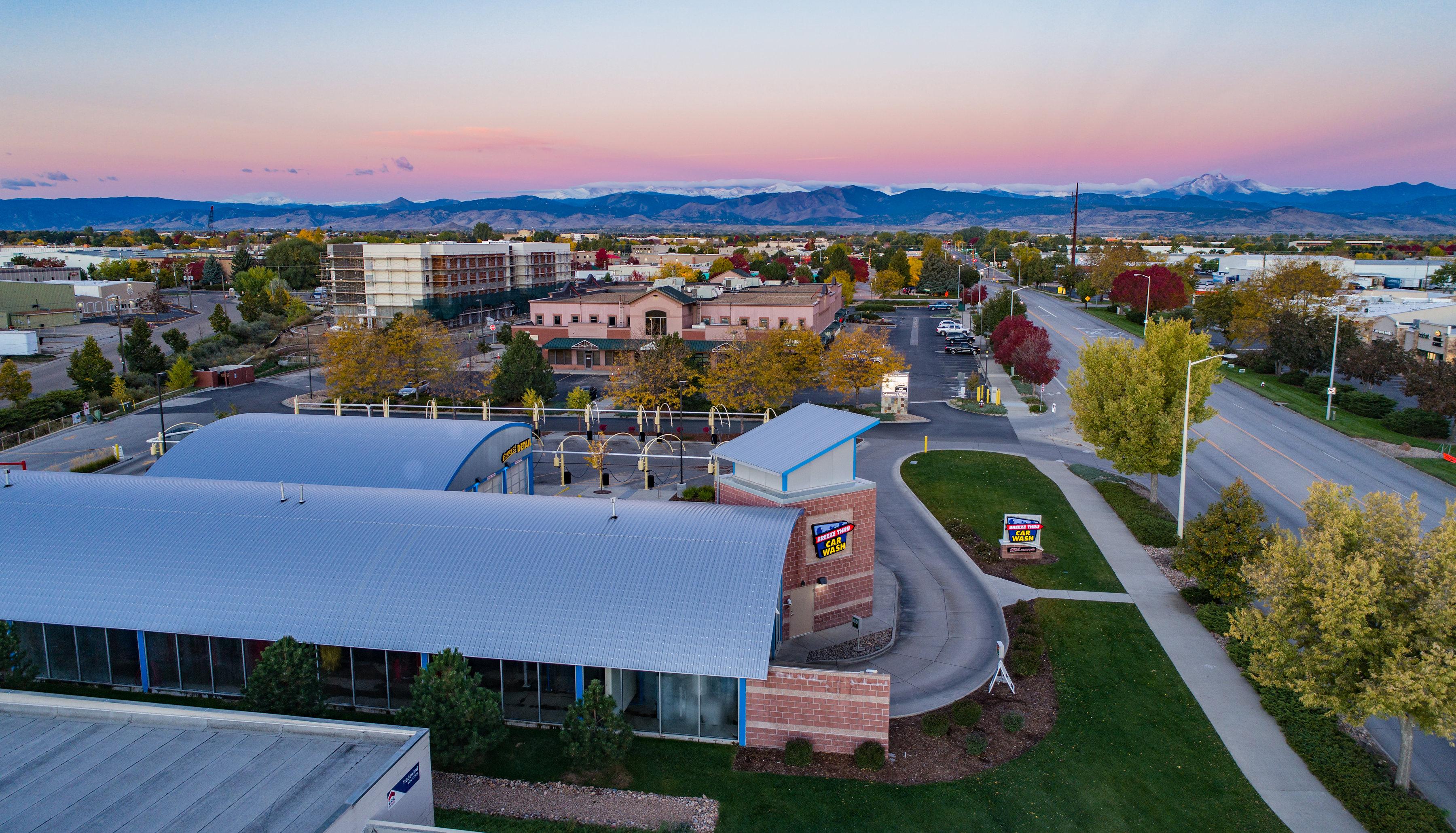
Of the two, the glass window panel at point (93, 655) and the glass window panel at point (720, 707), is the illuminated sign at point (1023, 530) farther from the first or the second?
the glass window panel at point (93, 655)

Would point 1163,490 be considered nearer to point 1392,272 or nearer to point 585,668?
point 585,668

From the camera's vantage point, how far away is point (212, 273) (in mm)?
171000

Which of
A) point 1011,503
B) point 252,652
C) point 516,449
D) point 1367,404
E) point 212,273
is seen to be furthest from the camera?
point 212,273

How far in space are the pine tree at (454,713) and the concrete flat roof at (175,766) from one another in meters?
1.28

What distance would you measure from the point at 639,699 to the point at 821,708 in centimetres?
469

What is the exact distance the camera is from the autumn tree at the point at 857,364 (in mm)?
62062

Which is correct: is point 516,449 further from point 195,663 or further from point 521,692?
point 521,692

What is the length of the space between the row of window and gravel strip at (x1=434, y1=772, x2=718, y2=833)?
88.3 inches

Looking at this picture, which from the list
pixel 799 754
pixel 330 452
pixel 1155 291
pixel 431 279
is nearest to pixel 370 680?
pixel 799 754

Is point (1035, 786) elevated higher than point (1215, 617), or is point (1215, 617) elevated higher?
point (1215, 617)

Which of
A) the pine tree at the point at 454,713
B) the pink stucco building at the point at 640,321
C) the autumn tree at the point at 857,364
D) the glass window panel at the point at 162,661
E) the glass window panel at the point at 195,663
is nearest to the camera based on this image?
the pine tree at the point at 454,713

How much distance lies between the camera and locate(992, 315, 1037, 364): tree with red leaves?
6894 cm

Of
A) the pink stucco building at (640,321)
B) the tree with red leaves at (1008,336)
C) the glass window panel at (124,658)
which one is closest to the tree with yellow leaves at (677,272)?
the pink stucco building at (640,321)

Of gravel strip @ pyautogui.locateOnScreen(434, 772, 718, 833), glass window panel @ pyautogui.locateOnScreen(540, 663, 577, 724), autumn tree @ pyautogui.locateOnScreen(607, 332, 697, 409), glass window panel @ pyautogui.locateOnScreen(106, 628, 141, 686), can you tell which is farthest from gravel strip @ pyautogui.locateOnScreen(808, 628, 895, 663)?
autumn tree @ pyautogui.locateOnScreen(607, 332, 697, 409)
